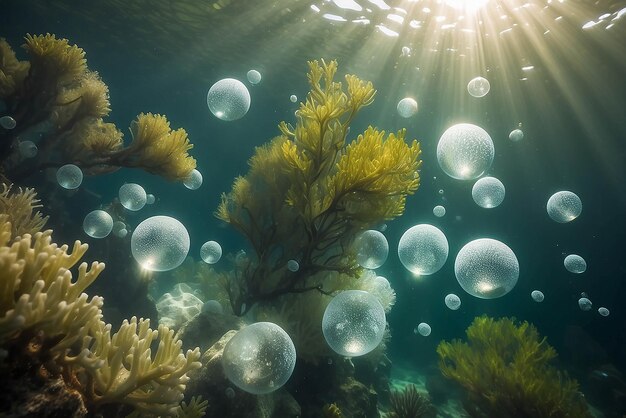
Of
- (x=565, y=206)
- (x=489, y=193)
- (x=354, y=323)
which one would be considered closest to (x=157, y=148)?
(x=354, y=323)

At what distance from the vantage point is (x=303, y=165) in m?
5.28

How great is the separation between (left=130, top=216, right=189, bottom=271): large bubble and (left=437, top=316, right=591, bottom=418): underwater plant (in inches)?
264

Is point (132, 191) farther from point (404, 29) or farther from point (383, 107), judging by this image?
point (383, 107)

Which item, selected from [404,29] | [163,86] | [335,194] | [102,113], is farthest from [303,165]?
[163,86]

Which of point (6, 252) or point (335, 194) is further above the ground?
point (6, 252)

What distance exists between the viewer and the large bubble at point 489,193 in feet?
24.5

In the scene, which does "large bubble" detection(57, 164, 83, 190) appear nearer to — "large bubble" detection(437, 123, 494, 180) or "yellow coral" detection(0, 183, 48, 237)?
"yellow coral" detection(0, 183, 48, 237)

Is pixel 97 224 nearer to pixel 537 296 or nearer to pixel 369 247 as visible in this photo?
pixel 369 247

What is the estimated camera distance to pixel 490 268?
4734 mm

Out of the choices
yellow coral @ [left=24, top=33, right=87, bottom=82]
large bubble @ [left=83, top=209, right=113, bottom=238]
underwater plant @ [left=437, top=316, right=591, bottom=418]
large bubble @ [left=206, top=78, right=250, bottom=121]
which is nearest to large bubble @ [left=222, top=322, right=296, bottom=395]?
large bubble @ [left=206, top=78, right=250, bottom=121]

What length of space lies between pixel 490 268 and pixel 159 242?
473 cm

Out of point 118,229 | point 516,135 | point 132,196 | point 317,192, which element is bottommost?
point 118,229

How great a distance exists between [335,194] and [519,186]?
2678 centimetres

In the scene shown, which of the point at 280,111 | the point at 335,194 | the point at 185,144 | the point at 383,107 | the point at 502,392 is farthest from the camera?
the point at 280,111
